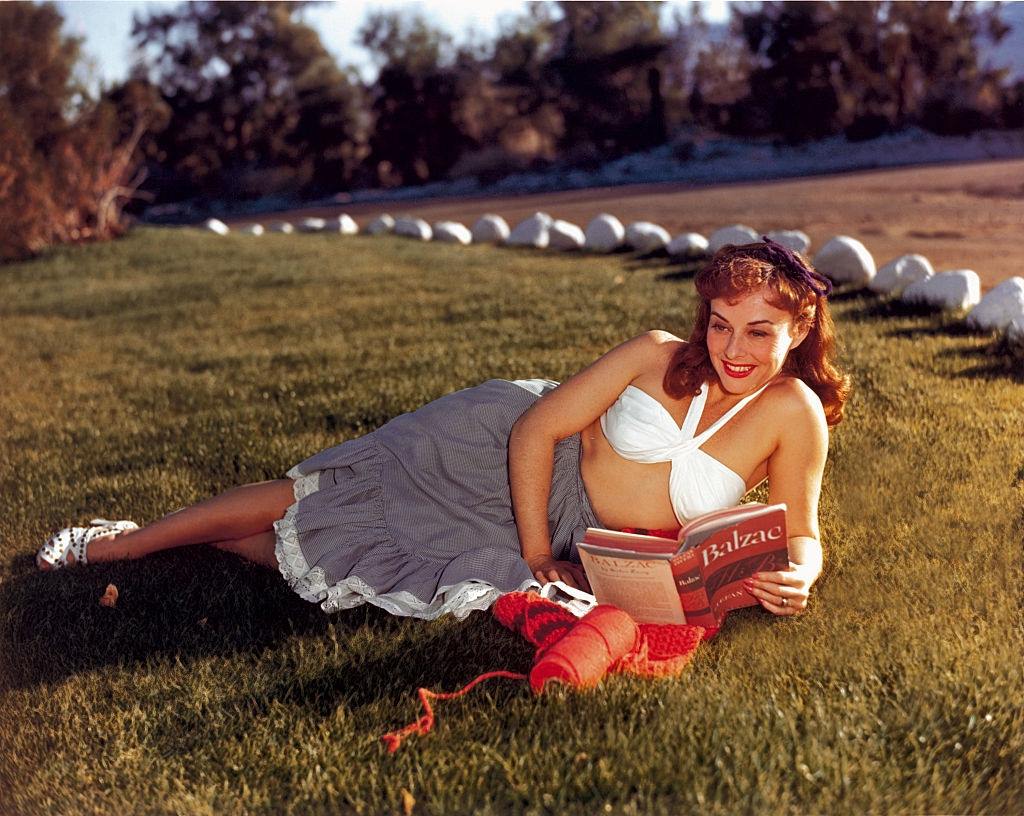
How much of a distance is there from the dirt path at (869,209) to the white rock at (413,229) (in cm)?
129

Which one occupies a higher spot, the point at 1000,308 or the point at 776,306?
the point at 776,306

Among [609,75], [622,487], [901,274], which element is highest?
[609,75]

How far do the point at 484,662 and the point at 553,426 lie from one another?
0.71 metres

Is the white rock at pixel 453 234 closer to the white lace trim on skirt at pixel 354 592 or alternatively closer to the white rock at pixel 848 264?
the white rock at pixel 848 264

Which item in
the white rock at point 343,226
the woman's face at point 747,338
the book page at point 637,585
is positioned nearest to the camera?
the book page at point 637,585

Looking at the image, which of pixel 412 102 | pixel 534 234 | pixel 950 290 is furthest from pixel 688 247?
pixel 412 102

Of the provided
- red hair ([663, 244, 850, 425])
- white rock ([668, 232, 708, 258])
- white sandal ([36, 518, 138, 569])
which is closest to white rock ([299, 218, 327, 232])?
white rock ([668, 232, 708, 258])

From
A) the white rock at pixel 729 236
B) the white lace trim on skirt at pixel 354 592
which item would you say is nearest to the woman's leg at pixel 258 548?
the white lace trim on skirt at pixel 354 592

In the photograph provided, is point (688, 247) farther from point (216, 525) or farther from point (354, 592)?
point (354, 592)

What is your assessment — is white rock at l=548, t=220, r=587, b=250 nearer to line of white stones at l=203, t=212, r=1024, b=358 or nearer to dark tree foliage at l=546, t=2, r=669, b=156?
line of white stones at l=203, t=212, r=1024, b=358

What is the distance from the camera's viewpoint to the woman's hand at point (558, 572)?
10.6ft

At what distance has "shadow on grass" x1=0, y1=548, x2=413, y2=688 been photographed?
3.20 meters

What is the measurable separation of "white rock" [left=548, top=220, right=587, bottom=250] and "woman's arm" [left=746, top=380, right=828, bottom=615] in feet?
28.0

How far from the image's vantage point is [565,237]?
1170 centimetres
